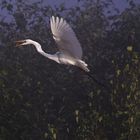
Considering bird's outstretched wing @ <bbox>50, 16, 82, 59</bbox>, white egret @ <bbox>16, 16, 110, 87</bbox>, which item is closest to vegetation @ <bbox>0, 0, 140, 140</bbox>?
white egret @ <bbox>16, 16, 110, 87</bbox>

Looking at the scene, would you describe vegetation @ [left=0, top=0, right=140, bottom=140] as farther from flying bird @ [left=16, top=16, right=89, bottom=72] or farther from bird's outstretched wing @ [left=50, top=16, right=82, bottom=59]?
bird's outstretched wing @ [left=50, top=16, right=82, bottom=59]

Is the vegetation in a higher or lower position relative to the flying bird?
lower

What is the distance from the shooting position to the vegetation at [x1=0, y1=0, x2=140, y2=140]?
666cm

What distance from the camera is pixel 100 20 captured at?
10.3m


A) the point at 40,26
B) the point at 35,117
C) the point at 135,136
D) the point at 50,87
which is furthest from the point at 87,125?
the point at 40,26

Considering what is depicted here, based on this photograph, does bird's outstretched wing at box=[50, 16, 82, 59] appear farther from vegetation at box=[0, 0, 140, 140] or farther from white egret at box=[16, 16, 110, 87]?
vegetation at box=[0, 0, 140, 140]

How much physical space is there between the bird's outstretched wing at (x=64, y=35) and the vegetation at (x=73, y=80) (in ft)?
2.14

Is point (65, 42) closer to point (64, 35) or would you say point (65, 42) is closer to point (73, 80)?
point (64, 35)

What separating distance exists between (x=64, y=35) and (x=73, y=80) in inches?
73.6

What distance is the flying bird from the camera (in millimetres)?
7285

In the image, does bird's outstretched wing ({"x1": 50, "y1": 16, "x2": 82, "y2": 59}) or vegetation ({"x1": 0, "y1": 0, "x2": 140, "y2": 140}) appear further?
bird's outstretched wing ({"x1": 50, "y1": 16, "x2": 82, "y2": 59})

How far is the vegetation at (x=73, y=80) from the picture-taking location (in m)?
6.66

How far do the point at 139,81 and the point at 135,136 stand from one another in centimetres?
63

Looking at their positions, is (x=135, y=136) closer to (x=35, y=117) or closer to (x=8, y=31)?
(x=35, y=117)
